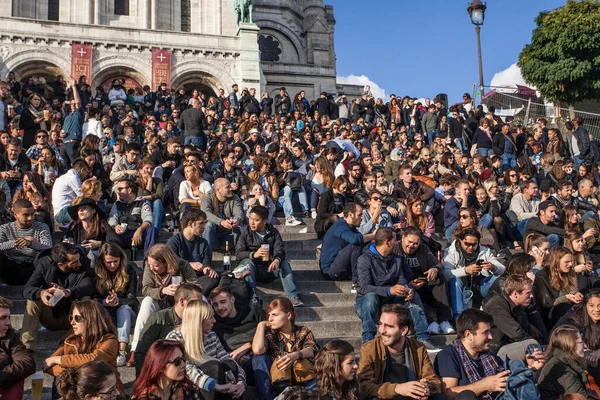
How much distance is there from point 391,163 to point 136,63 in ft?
54.8

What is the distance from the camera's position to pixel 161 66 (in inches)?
1093

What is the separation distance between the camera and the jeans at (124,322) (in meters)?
6.58

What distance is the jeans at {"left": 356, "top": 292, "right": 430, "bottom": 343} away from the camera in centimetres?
715

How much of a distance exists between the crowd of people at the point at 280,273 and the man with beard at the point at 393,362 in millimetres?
13

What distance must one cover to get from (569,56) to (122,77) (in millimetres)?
18874

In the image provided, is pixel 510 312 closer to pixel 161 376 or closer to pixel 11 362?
pixel 161 376

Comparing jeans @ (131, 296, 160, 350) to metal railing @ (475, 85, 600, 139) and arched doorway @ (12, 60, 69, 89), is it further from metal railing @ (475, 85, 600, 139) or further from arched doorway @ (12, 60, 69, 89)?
arched doorway @ (12, 60, 69, 89)

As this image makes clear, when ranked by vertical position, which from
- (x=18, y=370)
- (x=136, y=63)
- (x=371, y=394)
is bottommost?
(x=371, y=394)

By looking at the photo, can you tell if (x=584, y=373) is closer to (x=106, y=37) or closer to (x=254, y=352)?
(x=254, y=352)

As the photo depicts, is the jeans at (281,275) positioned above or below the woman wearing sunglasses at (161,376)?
above

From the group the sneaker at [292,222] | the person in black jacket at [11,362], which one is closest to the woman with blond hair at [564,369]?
the person in black jacket at [11,362]

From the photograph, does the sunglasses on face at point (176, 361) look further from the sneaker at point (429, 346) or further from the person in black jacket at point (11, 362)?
the sneaker at point (429, 346)

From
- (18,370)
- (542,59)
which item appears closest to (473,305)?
(18,370)

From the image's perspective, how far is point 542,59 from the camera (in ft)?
97.2
